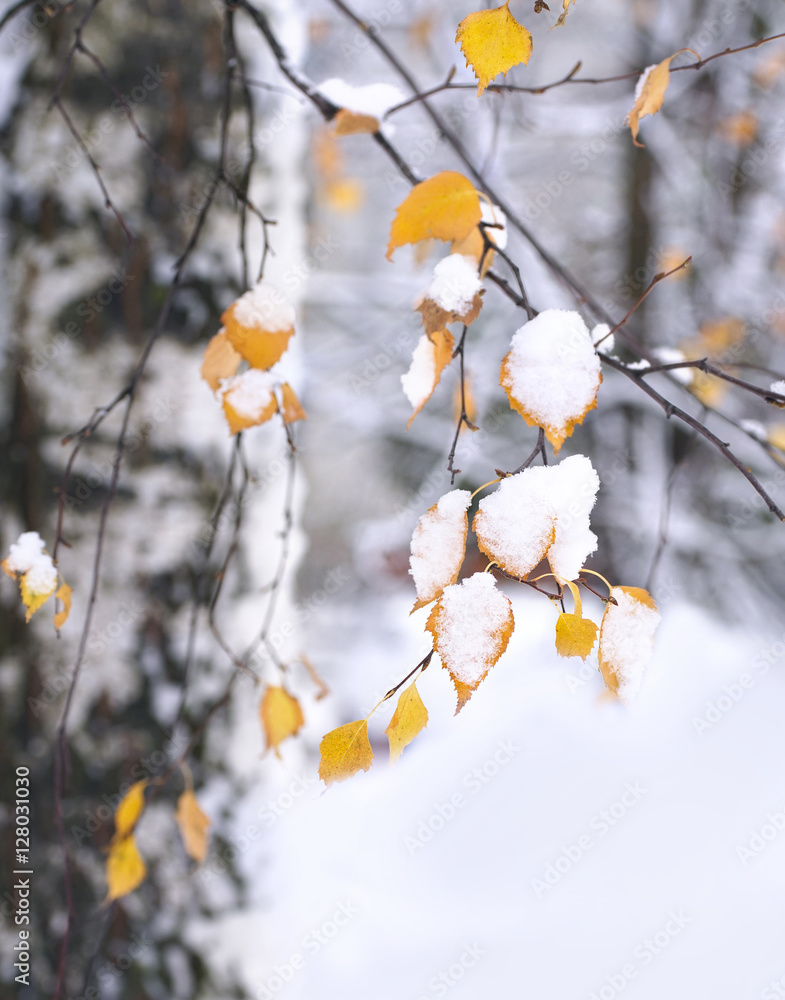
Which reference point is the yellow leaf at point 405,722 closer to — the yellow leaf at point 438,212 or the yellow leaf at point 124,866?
the yellow leaf at point 438,212

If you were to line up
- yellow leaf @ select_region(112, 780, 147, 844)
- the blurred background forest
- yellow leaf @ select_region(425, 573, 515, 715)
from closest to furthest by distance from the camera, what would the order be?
yellow leaf @ select_region(425, 573, 515, 715) < yellow leaf @ select_region(112, 780, 147, 844) < the blurred background forest

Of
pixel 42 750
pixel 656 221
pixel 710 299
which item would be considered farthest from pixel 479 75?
pixel 656 221

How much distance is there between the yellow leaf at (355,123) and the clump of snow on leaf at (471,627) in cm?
38

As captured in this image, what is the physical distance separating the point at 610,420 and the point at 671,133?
4.27ft

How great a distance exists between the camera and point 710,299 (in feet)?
9.28

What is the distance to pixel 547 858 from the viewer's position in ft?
3.88

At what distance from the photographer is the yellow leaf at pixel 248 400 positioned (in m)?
0.44

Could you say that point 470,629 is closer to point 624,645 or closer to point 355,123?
point 624,645

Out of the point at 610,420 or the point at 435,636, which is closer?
the point at 435,636

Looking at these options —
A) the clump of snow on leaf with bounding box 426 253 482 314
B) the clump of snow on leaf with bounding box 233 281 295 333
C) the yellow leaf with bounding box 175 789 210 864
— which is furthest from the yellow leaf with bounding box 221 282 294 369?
the yellow leaf with bounding box 175 789 210 864

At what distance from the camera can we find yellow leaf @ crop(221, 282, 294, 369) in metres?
0.43

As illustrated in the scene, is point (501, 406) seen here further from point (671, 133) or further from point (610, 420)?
point (671, 133)

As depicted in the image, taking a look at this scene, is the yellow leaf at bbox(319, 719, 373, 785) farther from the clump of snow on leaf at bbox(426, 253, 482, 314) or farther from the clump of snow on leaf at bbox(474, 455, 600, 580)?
the clump of snow on leaf at bbox(426, 253, 482, 314)

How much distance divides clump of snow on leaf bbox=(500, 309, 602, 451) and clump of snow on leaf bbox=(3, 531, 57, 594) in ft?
1.29
